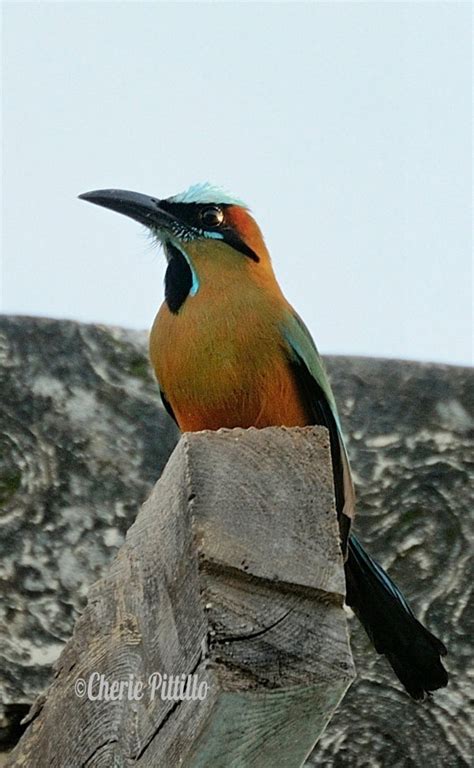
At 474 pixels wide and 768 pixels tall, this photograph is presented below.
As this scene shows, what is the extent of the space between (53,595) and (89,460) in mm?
373

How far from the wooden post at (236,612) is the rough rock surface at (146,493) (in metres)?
1.35

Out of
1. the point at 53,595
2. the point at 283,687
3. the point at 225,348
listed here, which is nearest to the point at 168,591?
the point at 283,687

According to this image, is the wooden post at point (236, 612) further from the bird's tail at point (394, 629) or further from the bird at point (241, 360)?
the bird's tail at point (394, 629)

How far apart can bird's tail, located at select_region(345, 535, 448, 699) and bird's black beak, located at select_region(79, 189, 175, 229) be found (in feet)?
2.98

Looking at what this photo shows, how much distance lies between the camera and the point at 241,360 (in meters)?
2.91

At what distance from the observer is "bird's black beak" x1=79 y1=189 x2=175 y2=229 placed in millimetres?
3223

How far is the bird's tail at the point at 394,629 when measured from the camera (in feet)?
9.34

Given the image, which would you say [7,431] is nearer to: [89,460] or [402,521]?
[89,460]

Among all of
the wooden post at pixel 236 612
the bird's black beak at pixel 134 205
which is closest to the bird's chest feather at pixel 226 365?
the bird's black beak at pixel 134 205

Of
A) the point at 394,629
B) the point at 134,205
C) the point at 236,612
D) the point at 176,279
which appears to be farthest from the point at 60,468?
the point at 236,612

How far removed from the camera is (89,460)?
3.48 metres

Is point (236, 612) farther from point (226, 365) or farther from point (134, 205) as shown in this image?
point (134, 205)

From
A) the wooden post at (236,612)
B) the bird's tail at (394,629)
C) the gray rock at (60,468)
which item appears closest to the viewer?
the wooden post at (236,612)

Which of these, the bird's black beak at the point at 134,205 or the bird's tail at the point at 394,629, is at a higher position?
the bird's black beak at the point at 134,205
